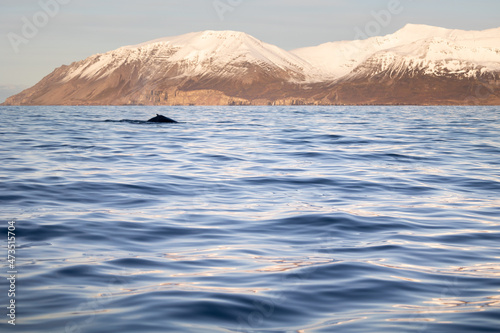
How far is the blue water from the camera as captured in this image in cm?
638

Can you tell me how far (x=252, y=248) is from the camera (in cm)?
969

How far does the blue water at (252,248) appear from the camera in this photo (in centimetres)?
638

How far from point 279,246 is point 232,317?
3.58 meters

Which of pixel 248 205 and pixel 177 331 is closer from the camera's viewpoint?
pixel 177 331

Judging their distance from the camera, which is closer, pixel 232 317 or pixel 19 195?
pixel 232 317

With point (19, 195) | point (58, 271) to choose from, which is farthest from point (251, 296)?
point (19, 195)

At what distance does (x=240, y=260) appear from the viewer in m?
8.89

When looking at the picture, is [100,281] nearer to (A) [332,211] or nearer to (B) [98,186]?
(A) [332,211]

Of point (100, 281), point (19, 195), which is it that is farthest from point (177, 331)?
point (19, 195)

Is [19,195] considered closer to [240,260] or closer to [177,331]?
[240,260]

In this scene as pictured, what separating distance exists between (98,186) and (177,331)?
11.5 metres

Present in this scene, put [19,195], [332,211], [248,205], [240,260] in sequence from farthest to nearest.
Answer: [19,195]
[248,205]
[332,211]
[240,260]

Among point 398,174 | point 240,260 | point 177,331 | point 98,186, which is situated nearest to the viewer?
point 177,331

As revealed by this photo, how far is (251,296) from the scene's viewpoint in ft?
23.0
